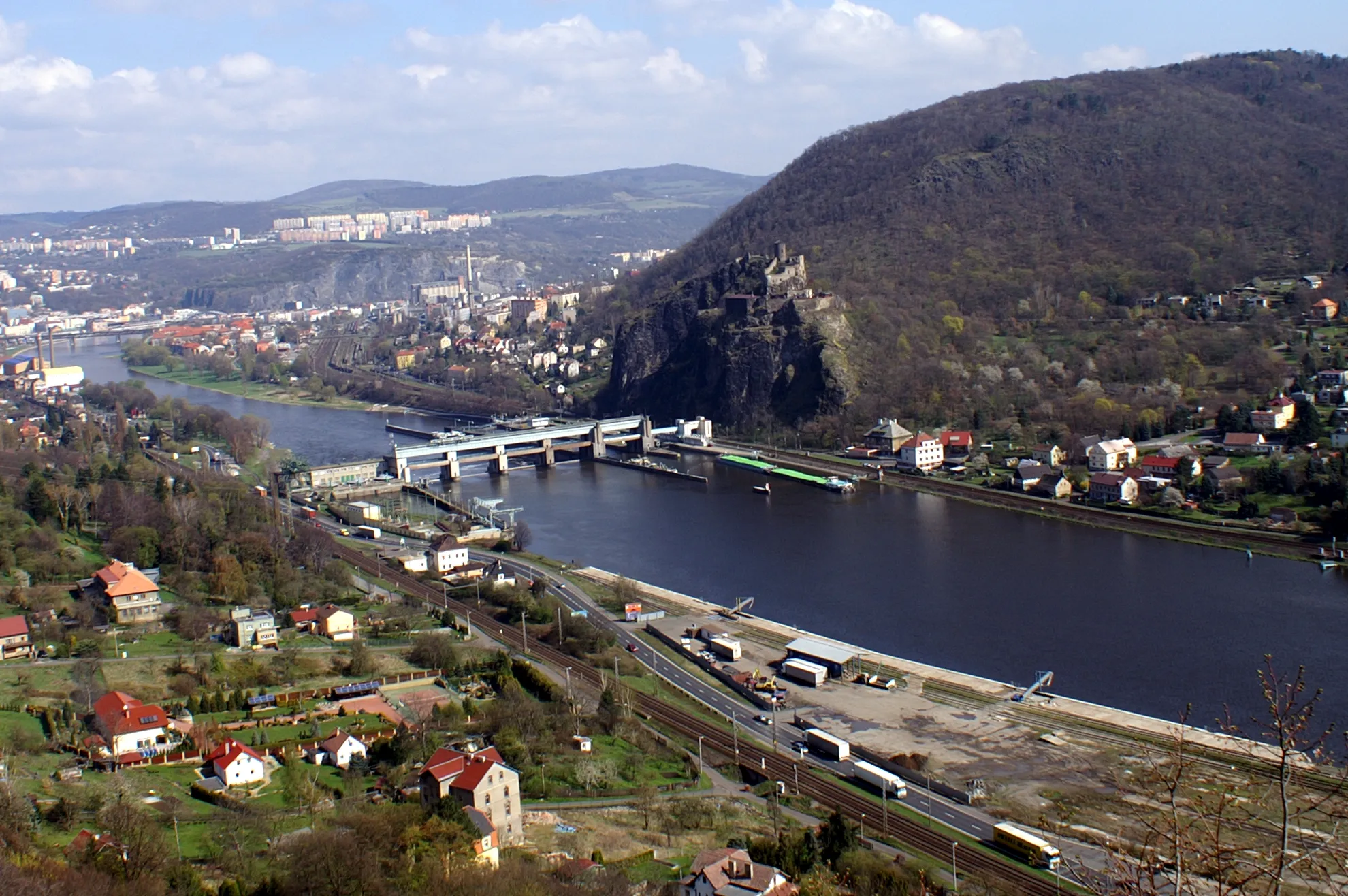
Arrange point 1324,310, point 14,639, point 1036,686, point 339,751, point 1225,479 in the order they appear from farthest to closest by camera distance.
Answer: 1. point 1324,310
2. point 1225,479
3. point 14,639
4. point 1036,686
5. point 339,751

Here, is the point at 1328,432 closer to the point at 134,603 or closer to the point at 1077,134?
the point at 134,603

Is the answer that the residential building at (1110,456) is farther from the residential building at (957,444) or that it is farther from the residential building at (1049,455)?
the residential building at (957,444)

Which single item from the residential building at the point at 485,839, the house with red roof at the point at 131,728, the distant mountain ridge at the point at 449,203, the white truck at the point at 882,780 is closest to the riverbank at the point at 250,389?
the house with red roof at the point at 131,728

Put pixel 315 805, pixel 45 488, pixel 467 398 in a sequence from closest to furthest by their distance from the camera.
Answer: pixel 315 805 < pixel 45 488 < pixel 467 398

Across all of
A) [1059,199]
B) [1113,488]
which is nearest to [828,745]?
[1113,488]

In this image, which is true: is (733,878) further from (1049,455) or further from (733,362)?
(733,362)

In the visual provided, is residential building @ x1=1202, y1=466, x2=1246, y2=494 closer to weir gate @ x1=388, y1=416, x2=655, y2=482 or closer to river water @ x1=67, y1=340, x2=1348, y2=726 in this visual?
river water @ x1=67, y1=340, x2=1348, y2=726

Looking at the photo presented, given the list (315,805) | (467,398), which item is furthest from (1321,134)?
(315,805)
